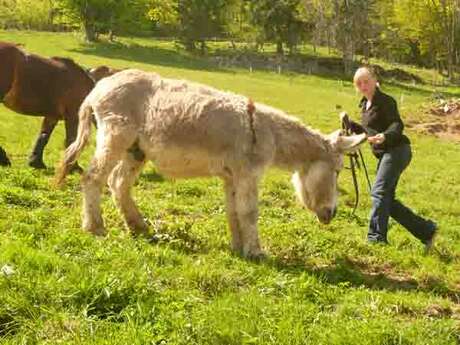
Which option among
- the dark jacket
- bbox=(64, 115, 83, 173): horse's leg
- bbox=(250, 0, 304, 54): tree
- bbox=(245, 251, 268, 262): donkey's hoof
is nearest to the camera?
bbox=(245, 251, 268, 262): donkey's hoof

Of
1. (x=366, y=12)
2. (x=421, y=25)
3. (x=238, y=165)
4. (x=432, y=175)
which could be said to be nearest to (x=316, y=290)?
(x=238, y=165)

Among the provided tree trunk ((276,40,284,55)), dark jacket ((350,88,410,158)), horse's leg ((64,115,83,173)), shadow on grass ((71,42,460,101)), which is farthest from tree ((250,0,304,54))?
dark jacket ((350,88,410,158))

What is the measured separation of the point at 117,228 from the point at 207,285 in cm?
244

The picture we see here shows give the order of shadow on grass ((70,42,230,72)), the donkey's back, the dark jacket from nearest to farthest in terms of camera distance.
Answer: the donkey's back
the dark jacket
shadow on grass ((70,42,230,72))

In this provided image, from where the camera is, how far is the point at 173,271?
21.1 ft

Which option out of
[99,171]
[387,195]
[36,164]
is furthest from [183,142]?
[36,164]

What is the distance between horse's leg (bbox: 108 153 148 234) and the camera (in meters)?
8.23

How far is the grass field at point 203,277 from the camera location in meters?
5.11

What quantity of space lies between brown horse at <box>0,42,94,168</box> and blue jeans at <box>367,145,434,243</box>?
252 inches

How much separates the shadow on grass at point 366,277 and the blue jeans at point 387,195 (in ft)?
3.83

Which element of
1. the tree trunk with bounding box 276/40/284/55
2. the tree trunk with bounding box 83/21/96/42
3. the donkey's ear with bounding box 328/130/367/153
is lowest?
the donkey's ear with bounding box 328/130/367/153

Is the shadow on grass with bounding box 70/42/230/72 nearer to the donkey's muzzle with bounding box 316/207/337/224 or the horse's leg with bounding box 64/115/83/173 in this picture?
the horse's leg with bounding box 64/115/83/173

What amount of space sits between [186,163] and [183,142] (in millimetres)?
277

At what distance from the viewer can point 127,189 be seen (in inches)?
329
